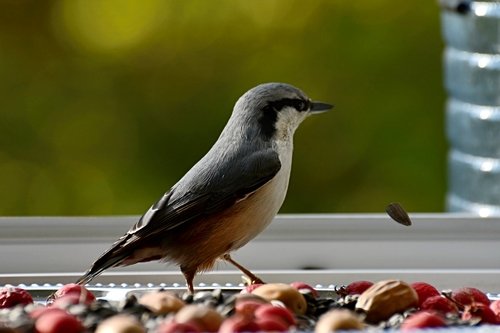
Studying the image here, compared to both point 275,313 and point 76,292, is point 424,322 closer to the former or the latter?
point 275,313

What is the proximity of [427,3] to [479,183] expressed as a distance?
2.36 feet

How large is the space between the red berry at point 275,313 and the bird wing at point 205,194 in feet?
2.11

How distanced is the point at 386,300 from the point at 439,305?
10 centimetres

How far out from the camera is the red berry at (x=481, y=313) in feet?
5.81

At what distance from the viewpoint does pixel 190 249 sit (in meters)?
2.33

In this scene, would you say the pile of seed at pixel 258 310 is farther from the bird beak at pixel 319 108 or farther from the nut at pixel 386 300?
the bird beak at pixel 319 108

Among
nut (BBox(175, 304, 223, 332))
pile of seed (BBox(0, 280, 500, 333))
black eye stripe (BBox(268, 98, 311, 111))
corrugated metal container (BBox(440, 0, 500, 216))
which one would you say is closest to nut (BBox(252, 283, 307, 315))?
pile of seed (BBox(0, 280, 500, 333))

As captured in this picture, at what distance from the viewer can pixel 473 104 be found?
14.3ft

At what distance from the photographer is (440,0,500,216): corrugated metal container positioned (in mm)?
4121

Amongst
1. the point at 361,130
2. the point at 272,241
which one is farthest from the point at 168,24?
the point at 272,241

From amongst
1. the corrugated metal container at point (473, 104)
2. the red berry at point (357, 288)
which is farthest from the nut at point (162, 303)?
the corrugated metal container at point (473, 104)

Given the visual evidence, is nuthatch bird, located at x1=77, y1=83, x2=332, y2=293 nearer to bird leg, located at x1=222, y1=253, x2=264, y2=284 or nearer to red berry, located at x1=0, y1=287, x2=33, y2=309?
bird leg, located at x1=222, y1=253, x2=264, y2=284

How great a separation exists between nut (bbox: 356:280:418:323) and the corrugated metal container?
2.23 meters

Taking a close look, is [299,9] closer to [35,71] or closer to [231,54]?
[231,54]
